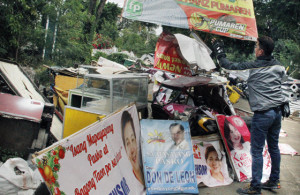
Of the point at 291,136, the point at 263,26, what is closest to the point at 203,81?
the point at 291,136

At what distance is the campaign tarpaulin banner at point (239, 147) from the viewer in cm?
450

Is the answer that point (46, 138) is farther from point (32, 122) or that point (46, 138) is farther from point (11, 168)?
point (11, 168)

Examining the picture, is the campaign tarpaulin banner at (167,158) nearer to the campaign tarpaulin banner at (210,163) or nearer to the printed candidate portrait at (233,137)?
the campaign tarpaulin banner at (210,163)

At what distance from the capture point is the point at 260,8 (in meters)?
15.4

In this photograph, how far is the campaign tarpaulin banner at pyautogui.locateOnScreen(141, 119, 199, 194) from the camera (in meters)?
3.70

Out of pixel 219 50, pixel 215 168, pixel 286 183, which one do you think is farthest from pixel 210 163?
pixel 219 50

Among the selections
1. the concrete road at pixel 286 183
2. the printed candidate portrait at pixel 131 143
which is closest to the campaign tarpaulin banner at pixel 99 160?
the printed candidate portrait at pixel 131 143

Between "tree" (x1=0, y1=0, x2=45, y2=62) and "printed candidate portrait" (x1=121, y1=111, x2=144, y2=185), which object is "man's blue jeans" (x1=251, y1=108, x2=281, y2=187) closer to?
"printed candidate portrait" (x1=121, y1=111, x2=144, y2=185)

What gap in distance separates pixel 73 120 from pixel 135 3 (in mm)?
2091

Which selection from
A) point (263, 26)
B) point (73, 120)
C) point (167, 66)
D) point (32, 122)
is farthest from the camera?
point (263, 26)

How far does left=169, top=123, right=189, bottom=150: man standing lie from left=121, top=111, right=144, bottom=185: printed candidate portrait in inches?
22.3

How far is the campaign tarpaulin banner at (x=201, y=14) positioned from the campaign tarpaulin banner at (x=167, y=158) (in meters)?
1.60

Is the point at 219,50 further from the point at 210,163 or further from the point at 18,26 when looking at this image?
the point at 18,26

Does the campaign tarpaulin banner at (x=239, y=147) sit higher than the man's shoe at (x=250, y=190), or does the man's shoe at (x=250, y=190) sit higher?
the campaign tarpaulin banner at (x=239, y=147)
